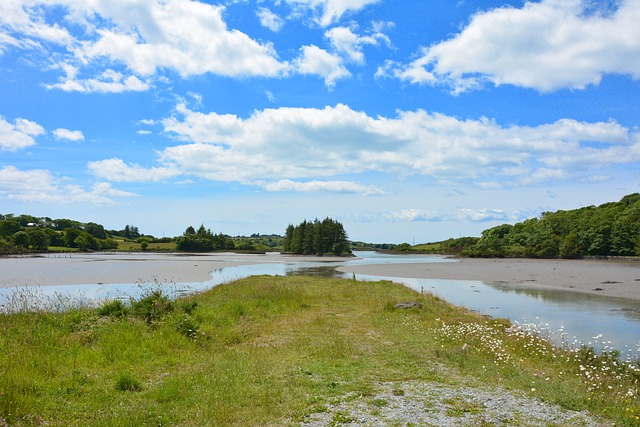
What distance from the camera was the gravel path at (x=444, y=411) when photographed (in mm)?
7285

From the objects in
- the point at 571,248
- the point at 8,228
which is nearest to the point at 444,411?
the point at 571,248

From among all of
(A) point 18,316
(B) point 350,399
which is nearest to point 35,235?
(A) point 18,316

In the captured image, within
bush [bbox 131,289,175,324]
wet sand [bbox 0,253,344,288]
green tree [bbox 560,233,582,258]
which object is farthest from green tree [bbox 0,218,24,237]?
green tree [bbox 560,233,582,258]

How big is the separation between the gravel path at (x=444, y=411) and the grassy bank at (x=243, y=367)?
0.20m

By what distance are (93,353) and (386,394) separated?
769cm

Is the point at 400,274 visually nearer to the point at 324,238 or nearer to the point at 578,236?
the point at 578,236

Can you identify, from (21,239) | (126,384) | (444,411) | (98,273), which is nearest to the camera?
(444,411)

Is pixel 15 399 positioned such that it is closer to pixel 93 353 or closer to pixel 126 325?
pixel 93 353

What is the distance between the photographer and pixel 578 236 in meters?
125

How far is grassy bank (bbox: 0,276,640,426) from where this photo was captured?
7691 mm

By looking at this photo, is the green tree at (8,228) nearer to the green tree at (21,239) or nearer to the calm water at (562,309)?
the green tree at (21,239)

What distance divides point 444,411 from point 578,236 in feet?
457

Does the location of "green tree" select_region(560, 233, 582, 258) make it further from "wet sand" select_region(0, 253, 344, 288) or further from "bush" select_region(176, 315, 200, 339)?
"bush" select_region(176, 315, 200, 339)

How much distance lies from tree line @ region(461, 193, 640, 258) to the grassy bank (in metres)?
115
